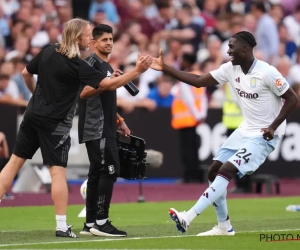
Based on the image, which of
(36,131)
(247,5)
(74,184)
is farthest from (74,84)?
(247,5)

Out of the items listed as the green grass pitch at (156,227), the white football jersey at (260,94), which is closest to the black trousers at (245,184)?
the green grass pitch at (156,227)

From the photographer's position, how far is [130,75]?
10836 mm

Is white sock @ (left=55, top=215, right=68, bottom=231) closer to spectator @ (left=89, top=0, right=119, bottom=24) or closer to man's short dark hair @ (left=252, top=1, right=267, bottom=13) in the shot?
spectator @ (left=89, top=0, right=119, bottom=24)

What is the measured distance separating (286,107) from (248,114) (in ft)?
1.55

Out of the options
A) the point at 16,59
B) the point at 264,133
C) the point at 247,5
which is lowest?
the point at 264,133

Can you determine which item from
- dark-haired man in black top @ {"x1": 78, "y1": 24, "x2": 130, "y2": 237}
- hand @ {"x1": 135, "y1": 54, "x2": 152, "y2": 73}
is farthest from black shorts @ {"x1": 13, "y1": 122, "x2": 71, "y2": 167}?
hand @ {"x1": 135, "y1": 54, "x2": 152, "y2": 73}

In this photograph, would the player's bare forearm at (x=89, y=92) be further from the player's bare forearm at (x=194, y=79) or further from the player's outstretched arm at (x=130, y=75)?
the player's bare forearm at (x=194, y=79)

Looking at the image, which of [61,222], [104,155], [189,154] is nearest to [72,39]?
[104,155]

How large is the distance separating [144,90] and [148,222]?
880 centimetres

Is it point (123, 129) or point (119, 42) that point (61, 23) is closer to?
point (119, 42)

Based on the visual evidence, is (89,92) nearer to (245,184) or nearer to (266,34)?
(245,184)

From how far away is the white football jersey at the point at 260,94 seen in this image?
37.7 ft

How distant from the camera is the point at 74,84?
11359 mm

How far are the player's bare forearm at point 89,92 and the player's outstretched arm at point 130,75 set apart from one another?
0.99ft
